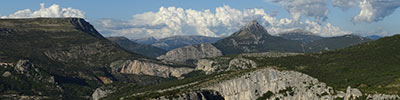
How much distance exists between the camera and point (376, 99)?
7766 inches

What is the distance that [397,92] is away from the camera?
646ft

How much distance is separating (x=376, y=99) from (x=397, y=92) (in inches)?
361

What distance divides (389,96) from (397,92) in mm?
6067

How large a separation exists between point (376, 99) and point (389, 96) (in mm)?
5741

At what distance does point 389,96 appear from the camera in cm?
19338
